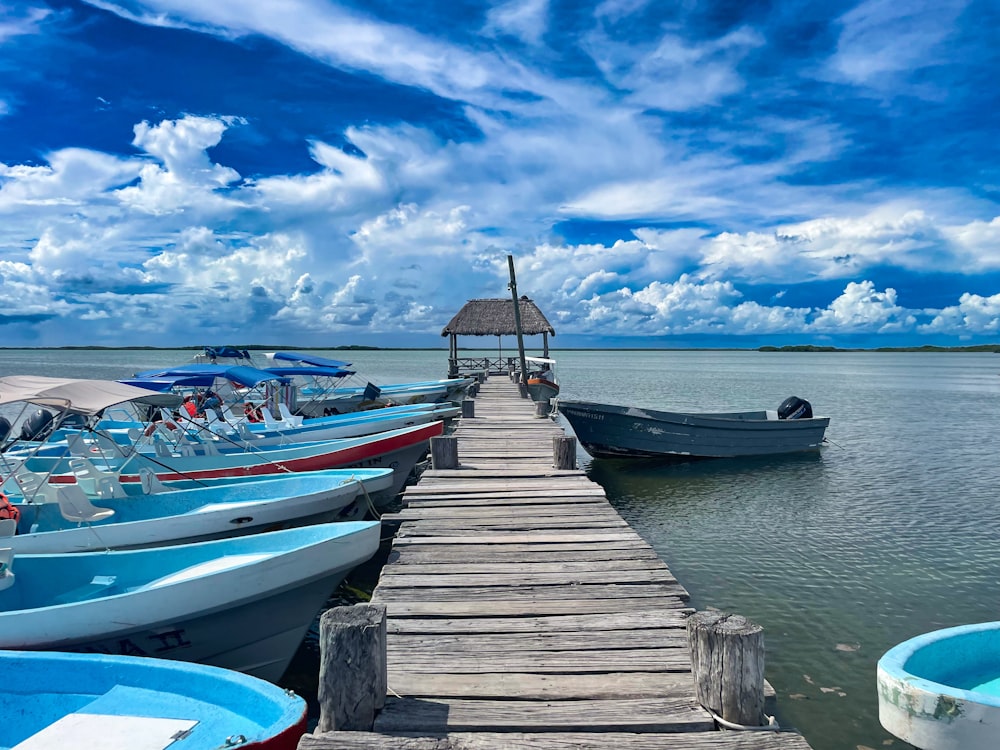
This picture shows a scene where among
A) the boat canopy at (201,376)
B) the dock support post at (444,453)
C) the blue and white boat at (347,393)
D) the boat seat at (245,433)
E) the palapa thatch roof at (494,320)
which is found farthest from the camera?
the palapa thatch roof at (494,320)

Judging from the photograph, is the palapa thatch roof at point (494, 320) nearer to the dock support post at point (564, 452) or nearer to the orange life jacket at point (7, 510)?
the dock support post at point (564, 452)

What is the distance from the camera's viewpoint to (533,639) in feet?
14.4

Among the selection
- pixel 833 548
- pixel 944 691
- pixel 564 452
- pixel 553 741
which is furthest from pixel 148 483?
pixel 833 548

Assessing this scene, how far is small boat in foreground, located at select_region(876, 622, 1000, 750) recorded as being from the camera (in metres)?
3.55

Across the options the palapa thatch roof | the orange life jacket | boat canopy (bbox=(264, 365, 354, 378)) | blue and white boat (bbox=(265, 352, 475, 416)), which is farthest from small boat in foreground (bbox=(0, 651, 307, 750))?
the palapa thatch roof

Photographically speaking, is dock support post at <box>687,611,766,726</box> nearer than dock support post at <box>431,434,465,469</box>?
Yes

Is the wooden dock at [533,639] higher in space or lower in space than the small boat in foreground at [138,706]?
higher

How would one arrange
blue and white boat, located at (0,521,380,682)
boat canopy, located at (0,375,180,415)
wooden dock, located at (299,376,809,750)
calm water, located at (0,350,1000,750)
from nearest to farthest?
wooden dock, located at (299,376,809,750), blue and white boat, located at (0,521,380,682), calm water, located at (0,350,1000,750), boat canopy, located at (0,375,180,415)

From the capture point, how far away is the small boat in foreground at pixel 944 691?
3547mm

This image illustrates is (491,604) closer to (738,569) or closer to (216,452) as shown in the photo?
(738,569)

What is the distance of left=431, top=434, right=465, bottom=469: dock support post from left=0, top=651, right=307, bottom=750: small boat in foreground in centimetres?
619

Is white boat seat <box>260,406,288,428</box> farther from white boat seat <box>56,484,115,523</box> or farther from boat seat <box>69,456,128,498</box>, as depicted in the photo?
white boat seat <box>56,484,115,523</box>

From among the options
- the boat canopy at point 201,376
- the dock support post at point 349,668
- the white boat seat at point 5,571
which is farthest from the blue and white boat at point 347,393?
the dock support post at point 349,668

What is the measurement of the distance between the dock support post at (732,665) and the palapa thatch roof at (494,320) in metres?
27.7
